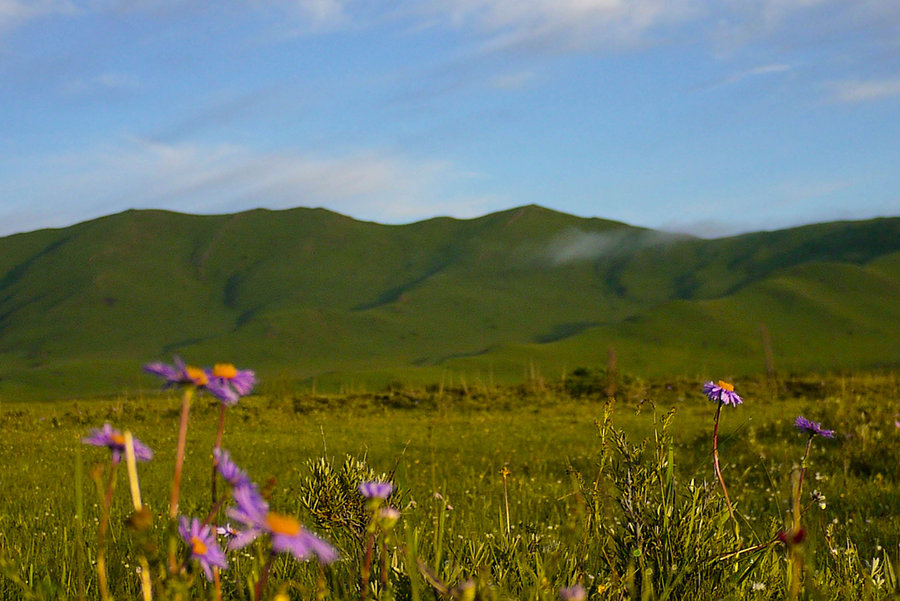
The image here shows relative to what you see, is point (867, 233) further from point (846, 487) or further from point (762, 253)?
point (846, 487)

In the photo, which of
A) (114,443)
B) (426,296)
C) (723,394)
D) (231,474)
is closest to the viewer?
(231,474)

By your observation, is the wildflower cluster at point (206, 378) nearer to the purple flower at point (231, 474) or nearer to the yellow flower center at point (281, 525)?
the purple flower at point (231, 474)

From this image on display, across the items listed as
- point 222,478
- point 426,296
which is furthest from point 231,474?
point 426,296

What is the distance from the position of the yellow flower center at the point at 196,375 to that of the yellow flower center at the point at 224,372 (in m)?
0.06

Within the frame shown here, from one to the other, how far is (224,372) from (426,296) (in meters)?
70.1

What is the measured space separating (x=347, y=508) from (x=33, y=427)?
40.5 feet

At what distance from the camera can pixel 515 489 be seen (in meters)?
6.55

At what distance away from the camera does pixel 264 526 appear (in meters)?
0.95

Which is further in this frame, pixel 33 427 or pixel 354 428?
pixel 33 427

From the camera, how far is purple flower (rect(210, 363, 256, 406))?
1310 millimetres

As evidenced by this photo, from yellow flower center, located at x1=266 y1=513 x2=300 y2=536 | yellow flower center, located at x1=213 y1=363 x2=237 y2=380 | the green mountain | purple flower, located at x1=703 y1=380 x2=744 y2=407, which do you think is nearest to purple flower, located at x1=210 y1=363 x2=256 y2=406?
yellow flower center, located at x1=213 y1=363 x2=237 y2=380

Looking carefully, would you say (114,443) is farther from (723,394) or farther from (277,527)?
(723,394)

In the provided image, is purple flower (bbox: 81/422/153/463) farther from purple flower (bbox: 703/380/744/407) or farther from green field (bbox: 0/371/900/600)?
purple flower (bbox: 703/380/744/407)

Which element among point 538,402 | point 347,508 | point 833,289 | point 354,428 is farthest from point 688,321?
point 347,508
